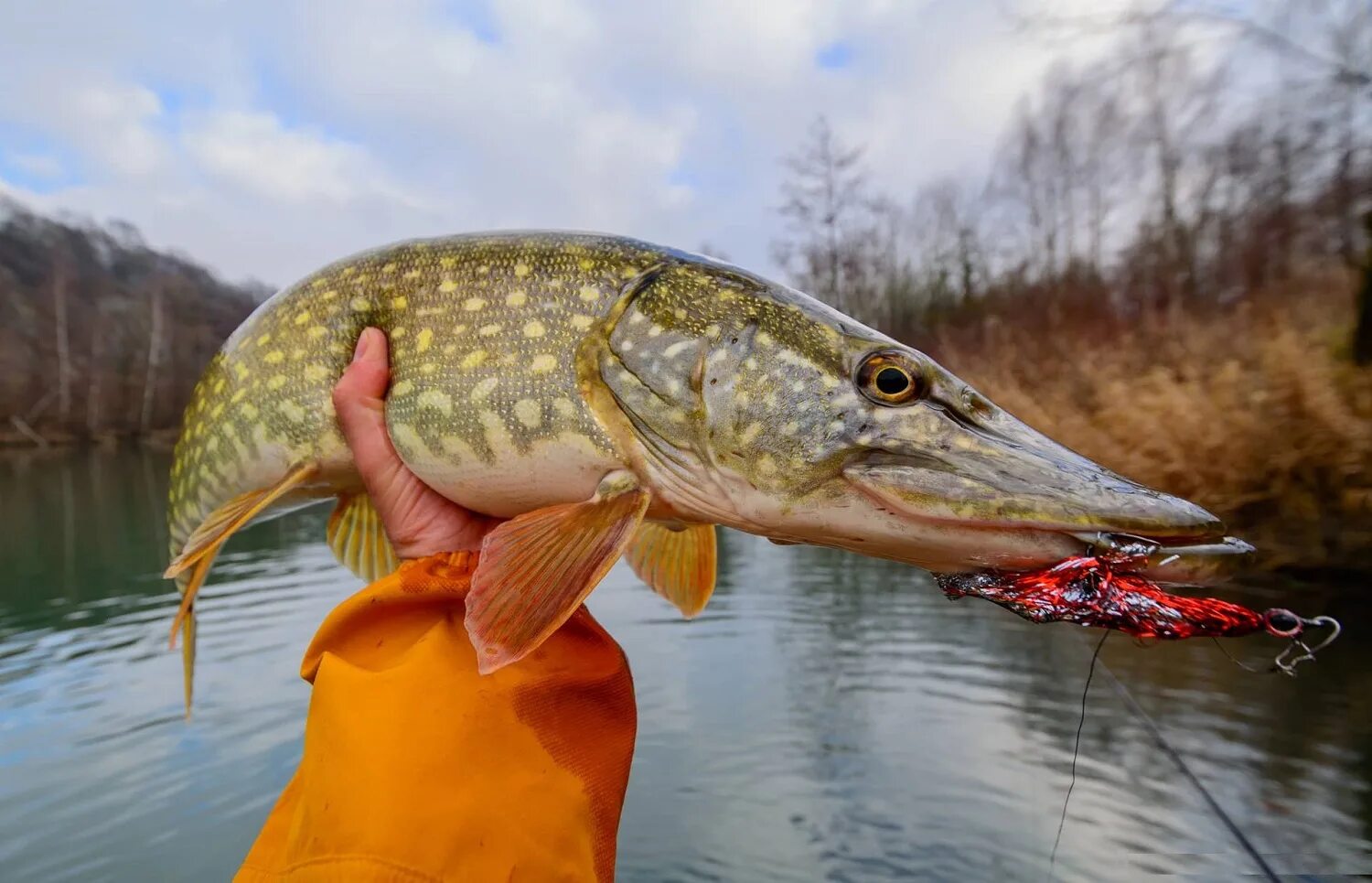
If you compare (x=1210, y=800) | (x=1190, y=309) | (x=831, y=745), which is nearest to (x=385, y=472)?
(x=1210, y=800)

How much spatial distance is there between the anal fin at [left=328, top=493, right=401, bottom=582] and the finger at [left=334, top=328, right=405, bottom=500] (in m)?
0.36

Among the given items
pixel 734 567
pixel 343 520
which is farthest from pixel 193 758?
pixel 734 567

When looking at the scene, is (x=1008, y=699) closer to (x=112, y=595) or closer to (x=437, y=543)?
(x=437, y=543)

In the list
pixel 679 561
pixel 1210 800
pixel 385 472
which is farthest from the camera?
pixel 1210 800

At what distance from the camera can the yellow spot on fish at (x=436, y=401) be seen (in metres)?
1.61

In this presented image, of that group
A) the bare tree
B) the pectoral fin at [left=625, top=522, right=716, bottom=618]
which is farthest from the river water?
the bare tree

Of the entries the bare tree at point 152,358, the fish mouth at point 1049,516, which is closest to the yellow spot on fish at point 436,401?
the fish mouth at point 1049,516

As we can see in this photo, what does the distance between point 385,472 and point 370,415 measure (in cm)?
13

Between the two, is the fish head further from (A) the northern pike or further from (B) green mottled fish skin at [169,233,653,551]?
(B) green mottled fish skin at [169,233,653,551]

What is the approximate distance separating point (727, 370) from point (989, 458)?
0.48 metres

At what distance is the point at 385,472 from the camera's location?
5.55 ft

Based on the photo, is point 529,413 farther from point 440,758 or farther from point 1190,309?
point 1190,309

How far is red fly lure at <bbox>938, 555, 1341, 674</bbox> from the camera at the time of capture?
111 cm

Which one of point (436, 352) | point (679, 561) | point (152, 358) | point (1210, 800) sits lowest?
point (1210, 800)
